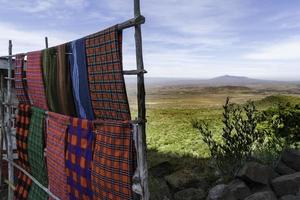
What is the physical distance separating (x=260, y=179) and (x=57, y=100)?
2.88 meters

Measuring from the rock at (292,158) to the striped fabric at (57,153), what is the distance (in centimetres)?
340

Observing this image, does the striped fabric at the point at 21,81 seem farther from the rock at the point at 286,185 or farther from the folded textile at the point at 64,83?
the rock at the point at 286,185

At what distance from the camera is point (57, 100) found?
4.77m

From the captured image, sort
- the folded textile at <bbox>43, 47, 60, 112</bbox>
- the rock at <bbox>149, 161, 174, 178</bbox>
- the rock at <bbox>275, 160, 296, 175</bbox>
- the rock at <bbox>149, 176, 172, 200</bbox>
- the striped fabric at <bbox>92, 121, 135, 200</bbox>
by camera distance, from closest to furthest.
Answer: the striped fabric at <bbox>92, 121, 135, 200</bbox>, the folded textile at <bbox>43, 47, 60, 112</bbox>, the rock at <bbox>275, 160, 296, 175</bbox>, the rock at <bbox>149, 176, 172, 200</bbox>, the rock at <bbox>149, 161, 174, 178</bbox>

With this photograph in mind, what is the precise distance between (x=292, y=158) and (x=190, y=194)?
1665mm

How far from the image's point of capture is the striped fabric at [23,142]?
5.82m

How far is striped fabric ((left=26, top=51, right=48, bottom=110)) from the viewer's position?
5.18 metres

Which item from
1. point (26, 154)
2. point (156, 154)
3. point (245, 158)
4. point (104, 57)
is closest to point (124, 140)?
point (104, 57)

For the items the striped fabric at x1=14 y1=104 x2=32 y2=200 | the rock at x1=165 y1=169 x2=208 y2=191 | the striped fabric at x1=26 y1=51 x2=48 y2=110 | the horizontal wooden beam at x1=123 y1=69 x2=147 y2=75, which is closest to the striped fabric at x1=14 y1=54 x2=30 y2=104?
the striped fabric at x1=14 y1=104 x2=32 y2=200

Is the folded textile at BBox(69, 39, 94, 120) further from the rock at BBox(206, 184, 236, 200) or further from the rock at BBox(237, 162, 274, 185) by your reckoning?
the rock at BBox(237, 162, 274, 185)

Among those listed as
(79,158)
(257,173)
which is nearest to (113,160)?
(79,158)

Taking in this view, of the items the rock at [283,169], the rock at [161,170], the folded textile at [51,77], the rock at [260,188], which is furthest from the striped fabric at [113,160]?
the rock at [161,170]

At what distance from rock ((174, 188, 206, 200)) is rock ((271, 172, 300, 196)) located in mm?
A: 1219

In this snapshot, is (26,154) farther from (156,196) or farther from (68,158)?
(156,196)
